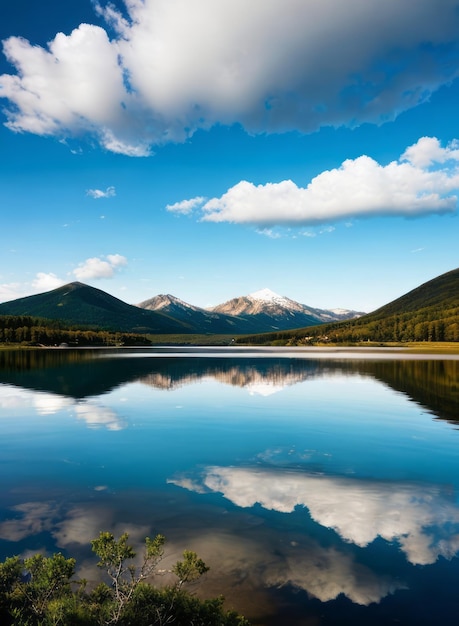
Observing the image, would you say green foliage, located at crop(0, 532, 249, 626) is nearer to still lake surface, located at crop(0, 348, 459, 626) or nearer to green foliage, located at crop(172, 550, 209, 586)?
green foliage, located at crop(172, 550, 209, 586)

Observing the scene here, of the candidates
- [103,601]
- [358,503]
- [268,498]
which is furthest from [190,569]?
[358,503]

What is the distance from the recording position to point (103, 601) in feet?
33.0

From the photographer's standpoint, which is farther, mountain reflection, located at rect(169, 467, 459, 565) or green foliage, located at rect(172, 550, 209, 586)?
mountain reflection, located at rect(169, 467, 459, 565)

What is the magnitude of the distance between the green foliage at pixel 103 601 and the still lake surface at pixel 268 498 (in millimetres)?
1700

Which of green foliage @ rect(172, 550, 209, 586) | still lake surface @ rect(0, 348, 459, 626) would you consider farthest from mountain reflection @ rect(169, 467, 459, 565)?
green foliage @ rect(172, 550, 209, 586)

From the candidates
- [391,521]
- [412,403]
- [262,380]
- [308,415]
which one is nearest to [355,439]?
[308,415]

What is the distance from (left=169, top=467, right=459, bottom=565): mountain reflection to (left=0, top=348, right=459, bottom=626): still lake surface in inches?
3.2

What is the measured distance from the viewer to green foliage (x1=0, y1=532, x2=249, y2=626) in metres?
9.09

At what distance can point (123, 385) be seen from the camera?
202 ft

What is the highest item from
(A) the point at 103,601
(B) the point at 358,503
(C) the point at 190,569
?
(C) the point at 190,569

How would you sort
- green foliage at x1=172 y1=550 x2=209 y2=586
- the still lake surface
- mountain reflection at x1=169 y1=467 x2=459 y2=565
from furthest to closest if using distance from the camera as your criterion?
mountain reflection at x1=169 y1=467 x2=459 y2=565 → the still lake surface → green foliage at x1=172 y1=550 x2=209 y2=586

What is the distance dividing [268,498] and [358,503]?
375 cm

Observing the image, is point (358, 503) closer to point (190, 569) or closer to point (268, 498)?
point (268, 498)

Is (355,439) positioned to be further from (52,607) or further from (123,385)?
(123,385)
